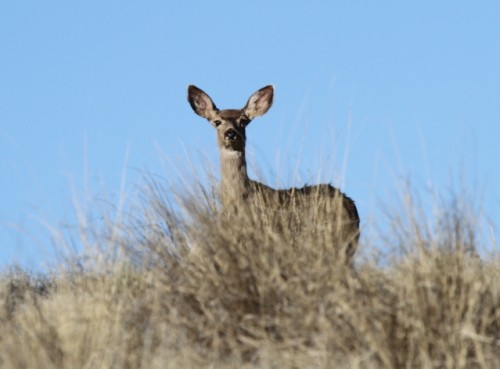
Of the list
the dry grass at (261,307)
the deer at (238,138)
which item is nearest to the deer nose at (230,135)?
the deer at (238,138)

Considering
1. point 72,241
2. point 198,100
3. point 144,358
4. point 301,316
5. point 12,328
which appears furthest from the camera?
point 198,100

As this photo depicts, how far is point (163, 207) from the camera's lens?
7.30 metres

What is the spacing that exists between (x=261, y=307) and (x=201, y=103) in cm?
453

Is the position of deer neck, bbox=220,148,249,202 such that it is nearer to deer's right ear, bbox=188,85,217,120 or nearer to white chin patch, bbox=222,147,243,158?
white chin patch, bbox=222,147,243,158

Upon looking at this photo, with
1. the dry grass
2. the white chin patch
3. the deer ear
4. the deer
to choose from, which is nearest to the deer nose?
the deer

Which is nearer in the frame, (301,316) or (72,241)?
(301,316)

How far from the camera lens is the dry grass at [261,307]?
18.9ft

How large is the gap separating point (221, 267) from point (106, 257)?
80 centimetres

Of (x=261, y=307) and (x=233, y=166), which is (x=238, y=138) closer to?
(x=233, y=166)

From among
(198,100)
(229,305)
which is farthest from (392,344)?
(198,100)

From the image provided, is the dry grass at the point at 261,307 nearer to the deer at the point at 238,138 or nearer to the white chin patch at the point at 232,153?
the deer at the point at 238,138

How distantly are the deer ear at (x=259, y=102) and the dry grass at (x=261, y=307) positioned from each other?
129 inches

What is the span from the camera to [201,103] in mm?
10438

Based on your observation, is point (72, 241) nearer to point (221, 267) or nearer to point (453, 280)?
point (221, 267)
